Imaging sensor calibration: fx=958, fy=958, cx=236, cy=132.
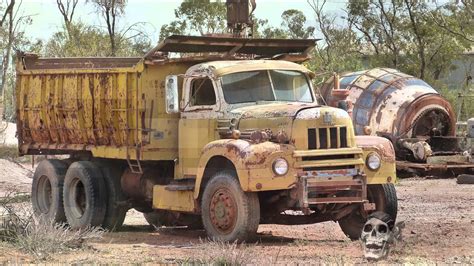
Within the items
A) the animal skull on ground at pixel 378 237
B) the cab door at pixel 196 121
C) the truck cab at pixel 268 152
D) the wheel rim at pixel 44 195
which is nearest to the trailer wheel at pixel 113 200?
the truck cab at pixel 268 152

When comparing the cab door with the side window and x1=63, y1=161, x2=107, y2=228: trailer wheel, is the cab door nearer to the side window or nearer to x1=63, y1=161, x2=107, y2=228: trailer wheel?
the side window

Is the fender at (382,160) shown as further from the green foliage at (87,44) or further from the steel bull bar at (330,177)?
the green foliage at (87,44)

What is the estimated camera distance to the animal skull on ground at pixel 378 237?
416 inches

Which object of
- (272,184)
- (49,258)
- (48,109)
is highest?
(48,109)

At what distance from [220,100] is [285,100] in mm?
937

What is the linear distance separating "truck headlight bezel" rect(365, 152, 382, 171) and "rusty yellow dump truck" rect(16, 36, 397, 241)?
0.5 inches

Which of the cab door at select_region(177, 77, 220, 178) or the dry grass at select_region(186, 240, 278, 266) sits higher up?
the cab door at select_region(177, 77, 220, 178)

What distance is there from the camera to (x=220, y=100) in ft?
43.4

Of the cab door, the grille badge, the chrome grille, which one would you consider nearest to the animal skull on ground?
the chrome grille

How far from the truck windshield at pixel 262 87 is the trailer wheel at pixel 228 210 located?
1.33 m

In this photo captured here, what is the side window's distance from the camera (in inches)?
531

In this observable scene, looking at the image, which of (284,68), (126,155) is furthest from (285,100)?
(126,155)

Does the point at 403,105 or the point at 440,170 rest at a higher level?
the point at 403,105

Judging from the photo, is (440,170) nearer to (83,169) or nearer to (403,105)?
(403,105)
